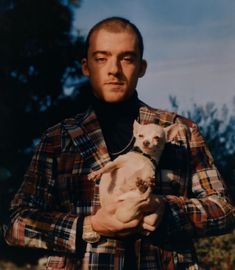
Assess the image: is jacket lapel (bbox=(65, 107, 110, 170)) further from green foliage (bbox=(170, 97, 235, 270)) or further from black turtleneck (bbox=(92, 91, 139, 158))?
green foliage (bbox=(170, 97, 235, 270))

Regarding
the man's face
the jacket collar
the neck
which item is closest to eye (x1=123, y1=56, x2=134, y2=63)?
the man's face

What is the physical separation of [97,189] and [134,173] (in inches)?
4.9

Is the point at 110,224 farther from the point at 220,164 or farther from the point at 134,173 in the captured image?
the point at 220,164

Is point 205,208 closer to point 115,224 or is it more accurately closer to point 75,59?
point 115,224

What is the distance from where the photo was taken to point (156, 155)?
1323 mm

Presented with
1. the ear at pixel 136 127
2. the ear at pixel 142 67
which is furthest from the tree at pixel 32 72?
the ear at pixel 136 127

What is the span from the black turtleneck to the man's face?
0.07ft

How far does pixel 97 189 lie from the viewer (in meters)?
1.33

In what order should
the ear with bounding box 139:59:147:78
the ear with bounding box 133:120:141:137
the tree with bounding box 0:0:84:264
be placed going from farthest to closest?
the tree with bounding box 0:0:84:264 < the ear with bounding box 139:59:147:78 < the ear with bounding box 133:120:141:137

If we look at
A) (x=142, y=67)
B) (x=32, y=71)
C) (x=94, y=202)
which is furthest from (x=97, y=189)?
(x=32, y=71)

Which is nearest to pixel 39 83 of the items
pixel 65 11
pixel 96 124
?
pixel 65 11

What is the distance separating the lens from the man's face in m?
1.39

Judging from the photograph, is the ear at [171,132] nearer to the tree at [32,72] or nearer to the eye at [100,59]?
the eye at [100,59]

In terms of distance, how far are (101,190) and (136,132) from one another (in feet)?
0.54
